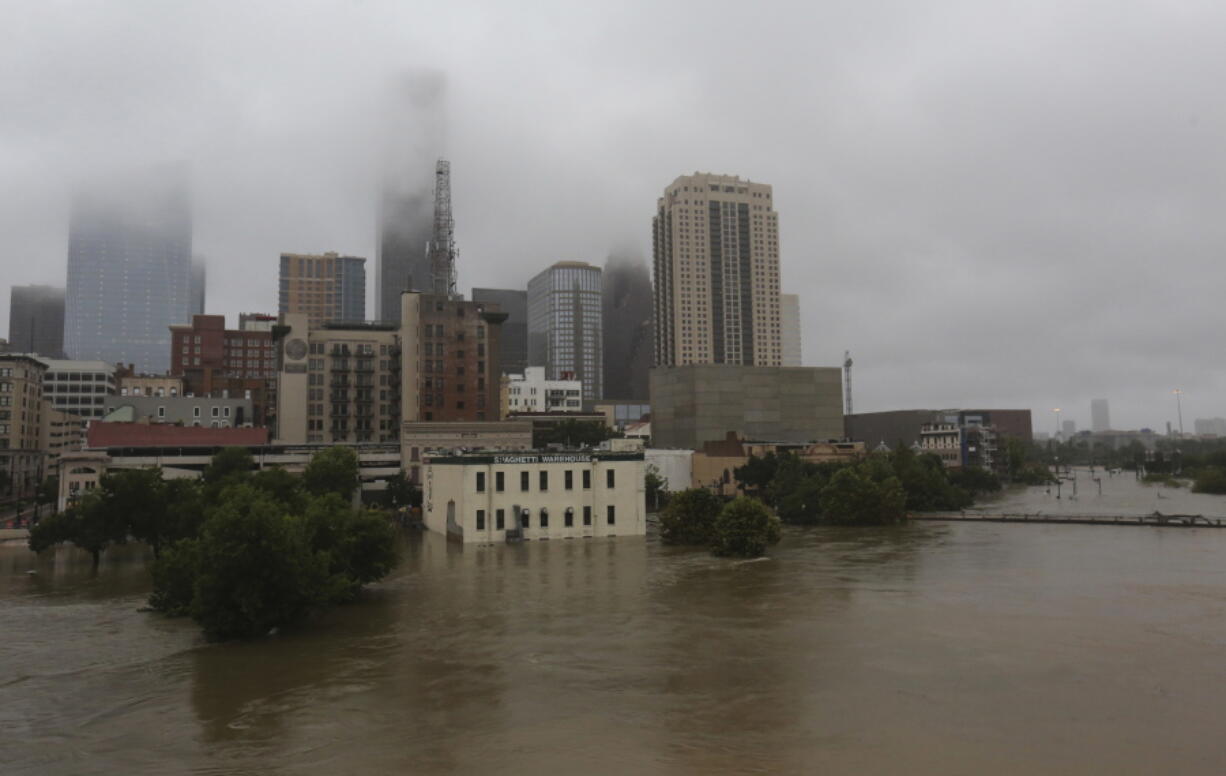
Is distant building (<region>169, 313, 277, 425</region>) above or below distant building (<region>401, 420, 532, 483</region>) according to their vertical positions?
above

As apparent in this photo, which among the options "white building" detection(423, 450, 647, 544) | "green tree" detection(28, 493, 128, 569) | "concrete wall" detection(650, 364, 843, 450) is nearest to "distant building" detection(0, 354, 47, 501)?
"green tree" detection(28, 493, 128, 569)

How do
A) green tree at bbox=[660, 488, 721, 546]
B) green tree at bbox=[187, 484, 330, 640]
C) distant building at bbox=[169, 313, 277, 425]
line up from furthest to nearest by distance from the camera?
1. distant building at bbox=[169, 313, 277, 425]
2. green tree at bbox=[660, 488, 721, 546]
3. green tree at bbox=[187, 484, 330, 640]

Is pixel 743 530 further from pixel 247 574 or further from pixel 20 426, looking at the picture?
pixel 20 426

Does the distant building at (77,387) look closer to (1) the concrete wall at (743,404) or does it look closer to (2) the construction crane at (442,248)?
(2) the construction crane at (442,248)

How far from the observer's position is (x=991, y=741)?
21641 mm

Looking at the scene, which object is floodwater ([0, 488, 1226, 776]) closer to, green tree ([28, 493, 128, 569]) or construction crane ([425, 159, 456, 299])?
green tree ([28, 493, 128, 569])

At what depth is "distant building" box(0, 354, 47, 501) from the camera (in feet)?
415

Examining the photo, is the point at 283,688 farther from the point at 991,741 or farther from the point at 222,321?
the point at 222,321

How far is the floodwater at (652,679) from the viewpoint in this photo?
21266 mm

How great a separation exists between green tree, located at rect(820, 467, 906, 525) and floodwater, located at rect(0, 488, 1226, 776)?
1363 inches

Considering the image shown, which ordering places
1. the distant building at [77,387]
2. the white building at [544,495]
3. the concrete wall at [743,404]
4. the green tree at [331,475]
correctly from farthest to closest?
the distant building at [77,387]
the concrete wall at [743,404]
the green tree at [331,475]
the white building at [544,495]

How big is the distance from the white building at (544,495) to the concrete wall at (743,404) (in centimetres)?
7723

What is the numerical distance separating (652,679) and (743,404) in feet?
428

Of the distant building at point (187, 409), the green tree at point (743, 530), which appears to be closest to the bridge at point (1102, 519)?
the green tree at point (743, 530)
